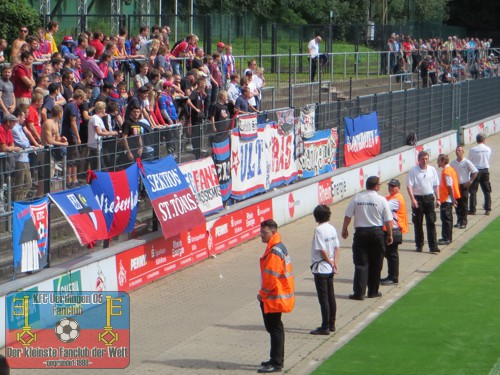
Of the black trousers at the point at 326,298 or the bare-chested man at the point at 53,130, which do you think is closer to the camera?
the black trousers at the point at 326,298

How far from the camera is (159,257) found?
658 inches

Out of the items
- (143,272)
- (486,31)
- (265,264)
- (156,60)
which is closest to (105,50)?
(156,60)

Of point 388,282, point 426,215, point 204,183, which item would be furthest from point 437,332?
point 204,183

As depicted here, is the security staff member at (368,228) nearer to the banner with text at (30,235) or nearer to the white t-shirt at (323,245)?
the white t-shirt at (323,245)

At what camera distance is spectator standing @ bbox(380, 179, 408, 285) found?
16.5 meters

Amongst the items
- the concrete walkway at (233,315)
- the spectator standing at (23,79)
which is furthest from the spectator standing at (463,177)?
the spectator standing at (23,79)

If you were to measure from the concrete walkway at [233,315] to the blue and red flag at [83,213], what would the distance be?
1.26 m

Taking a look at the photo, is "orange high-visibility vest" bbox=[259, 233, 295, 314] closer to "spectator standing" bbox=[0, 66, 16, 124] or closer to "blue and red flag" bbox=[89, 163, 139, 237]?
"blue and red flag" bbox=[89, 163, 139, 237]

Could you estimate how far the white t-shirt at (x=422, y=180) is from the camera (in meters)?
19.1

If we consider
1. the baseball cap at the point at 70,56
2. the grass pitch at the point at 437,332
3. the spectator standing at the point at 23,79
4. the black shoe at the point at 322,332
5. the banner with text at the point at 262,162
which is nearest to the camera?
the grass pitch at the point at 437,332

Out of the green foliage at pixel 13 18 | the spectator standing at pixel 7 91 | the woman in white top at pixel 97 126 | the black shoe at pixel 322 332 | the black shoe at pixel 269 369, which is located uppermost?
the green foliage at pixel 13 18

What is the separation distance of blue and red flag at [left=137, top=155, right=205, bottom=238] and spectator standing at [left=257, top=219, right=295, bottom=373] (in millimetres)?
4877

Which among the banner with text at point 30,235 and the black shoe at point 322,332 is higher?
the banner with text at point 30,235

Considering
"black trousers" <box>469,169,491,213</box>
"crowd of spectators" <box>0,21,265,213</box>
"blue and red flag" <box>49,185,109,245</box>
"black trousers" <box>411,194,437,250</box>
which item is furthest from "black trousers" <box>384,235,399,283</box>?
"black trousers" <box>469,169,491,213</box>
